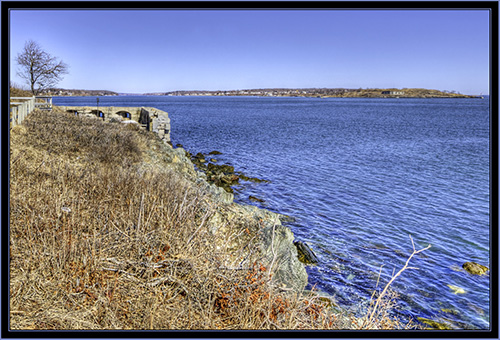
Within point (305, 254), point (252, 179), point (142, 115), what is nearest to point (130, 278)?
point (305, 254)

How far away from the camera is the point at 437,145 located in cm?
3778

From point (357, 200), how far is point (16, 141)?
613 inches

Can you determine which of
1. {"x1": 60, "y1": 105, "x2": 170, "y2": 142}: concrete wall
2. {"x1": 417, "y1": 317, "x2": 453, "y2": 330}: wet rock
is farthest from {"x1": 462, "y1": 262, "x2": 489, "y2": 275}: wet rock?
{"x1": 60, "y1": 105, "x2": 170, "y2": 142}: concrete wall

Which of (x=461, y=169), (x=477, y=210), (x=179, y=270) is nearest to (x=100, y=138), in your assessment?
(x=179, y=270)

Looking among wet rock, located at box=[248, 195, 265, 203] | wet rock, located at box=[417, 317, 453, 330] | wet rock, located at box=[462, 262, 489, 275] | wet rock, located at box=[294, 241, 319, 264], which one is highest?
wet rock, located at box=[248, 195, 265, 203]

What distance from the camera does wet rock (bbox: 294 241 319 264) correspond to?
40.4 feet

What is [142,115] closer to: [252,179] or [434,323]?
[252,179]

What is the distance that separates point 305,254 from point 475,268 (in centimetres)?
558

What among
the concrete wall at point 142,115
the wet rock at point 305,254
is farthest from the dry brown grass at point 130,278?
the concrete wall at point 142,115

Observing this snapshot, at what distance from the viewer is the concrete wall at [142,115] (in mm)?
31812

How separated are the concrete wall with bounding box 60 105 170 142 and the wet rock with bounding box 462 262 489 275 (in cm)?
2473

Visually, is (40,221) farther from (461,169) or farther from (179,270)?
(461,169)

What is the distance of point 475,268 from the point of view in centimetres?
1199

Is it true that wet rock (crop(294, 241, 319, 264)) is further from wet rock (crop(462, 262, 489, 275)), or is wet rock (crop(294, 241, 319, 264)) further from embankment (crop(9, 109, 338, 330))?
embankment (crop(9, 109, 338, 330))
